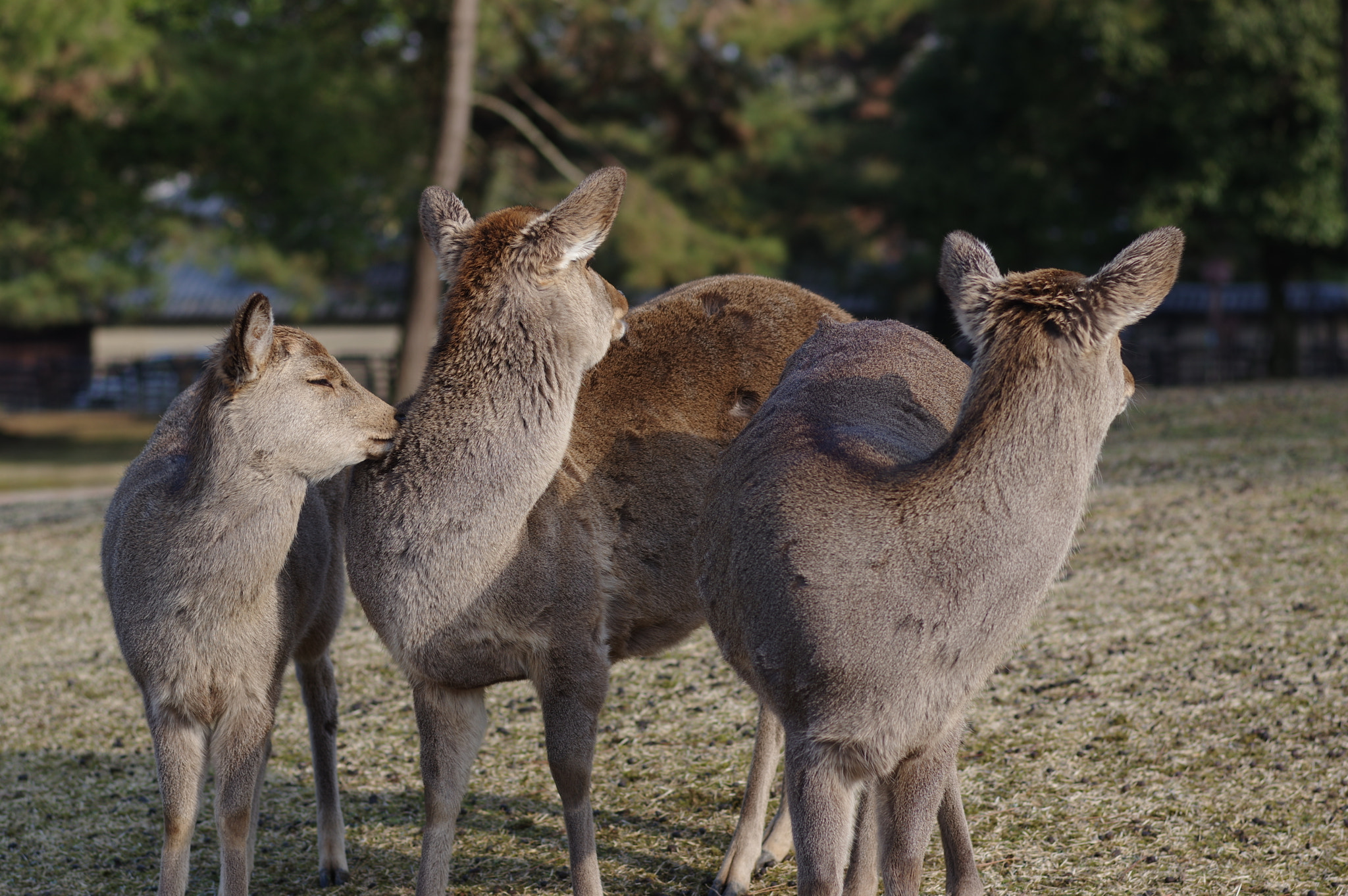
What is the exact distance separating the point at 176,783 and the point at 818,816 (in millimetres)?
2235

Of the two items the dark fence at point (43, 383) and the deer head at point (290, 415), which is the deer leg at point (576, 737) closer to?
the deer head at point (290, 415)

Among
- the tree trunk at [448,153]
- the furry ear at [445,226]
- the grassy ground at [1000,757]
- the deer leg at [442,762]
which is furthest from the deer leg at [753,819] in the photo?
the tree trunk at [448,153]

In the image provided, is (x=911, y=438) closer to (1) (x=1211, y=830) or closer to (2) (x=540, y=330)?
A: (2) (x=540, y=330)

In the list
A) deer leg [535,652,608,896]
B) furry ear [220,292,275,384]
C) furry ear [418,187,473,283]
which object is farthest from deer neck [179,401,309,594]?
deer leg [535,652,608,896]

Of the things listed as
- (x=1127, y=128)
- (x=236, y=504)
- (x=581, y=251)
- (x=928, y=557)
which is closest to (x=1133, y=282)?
(x=928, y=557)

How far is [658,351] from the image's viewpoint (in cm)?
474

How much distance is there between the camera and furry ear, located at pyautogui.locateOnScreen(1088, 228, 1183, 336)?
10.6ft

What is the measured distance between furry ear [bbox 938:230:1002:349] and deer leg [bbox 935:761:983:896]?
1.58 meters

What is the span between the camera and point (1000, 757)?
5.70m

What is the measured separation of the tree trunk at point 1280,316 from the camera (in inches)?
1078

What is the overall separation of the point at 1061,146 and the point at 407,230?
13.6 metres

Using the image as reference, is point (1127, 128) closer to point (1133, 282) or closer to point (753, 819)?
Result: point (753, 819)

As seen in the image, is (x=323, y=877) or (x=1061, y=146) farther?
(x=1061, y=146)

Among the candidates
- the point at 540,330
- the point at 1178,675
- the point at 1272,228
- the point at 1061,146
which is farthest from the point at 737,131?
the point at 540,330
